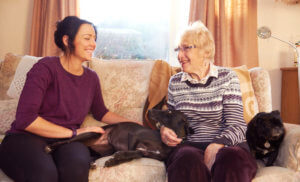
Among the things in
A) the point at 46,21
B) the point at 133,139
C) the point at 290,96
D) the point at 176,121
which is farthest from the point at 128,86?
the point at 290,96

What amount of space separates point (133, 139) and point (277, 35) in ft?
A: 8.20

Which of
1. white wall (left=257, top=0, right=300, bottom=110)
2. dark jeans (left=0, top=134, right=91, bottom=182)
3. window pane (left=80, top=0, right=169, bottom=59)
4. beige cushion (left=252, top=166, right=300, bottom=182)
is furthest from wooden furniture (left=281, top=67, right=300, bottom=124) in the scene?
dark jeans (left=0, top=134, right=91, bottom=182)

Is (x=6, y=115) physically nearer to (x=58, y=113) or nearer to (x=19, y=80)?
(x=19, y=80)

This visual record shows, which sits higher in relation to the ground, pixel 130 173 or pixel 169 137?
pixel 169 137

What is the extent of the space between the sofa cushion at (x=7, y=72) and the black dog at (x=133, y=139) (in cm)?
87

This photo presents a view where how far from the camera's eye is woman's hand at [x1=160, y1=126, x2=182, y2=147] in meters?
1.45

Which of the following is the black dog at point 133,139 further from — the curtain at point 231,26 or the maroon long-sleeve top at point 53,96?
the curtain at point 231,26

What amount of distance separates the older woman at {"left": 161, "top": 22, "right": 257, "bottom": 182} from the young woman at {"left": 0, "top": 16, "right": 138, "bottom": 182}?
1.47 ft

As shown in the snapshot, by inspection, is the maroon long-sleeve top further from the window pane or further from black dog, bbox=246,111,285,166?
the window pane

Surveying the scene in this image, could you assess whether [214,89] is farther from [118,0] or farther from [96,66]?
[118,0]

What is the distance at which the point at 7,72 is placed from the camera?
2.11 meters

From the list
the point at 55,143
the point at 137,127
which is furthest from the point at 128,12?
the point at 55,143

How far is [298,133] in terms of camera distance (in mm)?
1386

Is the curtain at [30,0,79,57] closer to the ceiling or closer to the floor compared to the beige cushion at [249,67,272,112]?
closer to the ceiling
